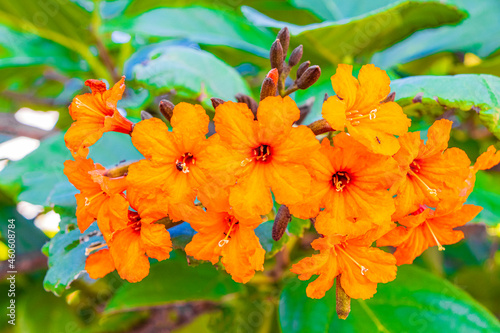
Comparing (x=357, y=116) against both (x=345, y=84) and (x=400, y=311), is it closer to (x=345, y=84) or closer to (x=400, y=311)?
(x=345, y=84)

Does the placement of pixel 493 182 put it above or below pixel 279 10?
below

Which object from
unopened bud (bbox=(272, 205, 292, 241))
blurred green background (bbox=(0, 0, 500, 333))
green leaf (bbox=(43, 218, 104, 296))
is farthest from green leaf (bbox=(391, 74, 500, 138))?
green leaf (bbox=(43, 218, 104, 296))

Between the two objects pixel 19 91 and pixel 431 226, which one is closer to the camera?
pixel 431 226

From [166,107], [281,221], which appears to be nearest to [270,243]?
[281,221]

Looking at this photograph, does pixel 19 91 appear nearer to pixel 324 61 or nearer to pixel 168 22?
pixel 168 22

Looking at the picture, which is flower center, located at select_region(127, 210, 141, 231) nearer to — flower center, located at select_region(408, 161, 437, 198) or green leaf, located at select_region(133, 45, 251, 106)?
green leaf, located at select_region(133, 45, 251, 106)

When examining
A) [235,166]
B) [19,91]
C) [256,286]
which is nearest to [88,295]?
[256,286]

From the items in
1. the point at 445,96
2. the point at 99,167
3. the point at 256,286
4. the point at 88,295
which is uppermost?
the point at 445,96
